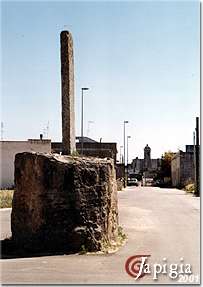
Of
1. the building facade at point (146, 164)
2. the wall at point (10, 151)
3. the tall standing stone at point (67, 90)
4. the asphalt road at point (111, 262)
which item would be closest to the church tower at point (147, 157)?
the building facade at point (146, 164)

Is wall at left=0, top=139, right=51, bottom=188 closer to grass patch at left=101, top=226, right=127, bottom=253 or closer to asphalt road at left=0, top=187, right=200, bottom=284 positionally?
asphalt road at left=0, top=187, right=200, bottom=284

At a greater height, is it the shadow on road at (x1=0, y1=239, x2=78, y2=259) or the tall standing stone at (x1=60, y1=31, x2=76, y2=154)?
the tall standing stone at (x1=60, y1=31, x2=76, y2=154)

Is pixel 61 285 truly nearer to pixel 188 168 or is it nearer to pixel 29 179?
pixel 29 179

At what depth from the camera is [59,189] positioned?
12.4m

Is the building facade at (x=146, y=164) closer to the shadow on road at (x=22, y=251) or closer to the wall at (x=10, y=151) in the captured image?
the wall at (x=10, y=151)

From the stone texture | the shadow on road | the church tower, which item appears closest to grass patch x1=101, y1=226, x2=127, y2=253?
the stone texture

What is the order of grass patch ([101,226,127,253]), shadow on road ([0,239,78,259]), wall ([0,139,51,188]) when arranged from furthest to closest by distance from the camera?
wall ([0,139,51,188])
grass patch ([101,226,127,253])
shadow on road ([0,239,78,259])

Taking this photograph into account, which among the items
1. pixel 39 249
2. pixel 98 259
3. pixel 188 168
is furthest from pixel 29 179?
pixel 188 168

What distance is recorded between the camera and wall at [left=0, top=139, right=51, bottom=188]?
4681 centimetres

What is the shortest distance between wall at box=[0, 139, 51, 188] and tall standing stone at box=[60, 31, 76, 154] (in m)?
32.8

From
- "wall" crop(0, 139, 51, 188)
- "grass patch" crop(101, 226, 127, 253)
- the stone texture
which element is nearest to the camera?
the stone texture

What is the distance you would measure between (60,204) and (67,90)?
12.2 feet

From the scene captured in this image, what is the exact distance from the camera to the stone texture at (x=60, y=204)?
12305 mm

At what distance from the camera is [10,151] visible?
47.8 metres
